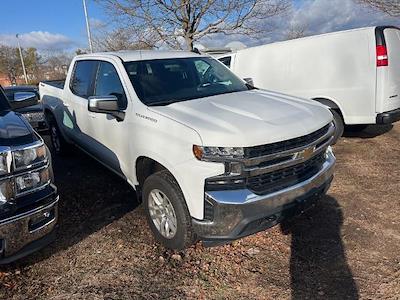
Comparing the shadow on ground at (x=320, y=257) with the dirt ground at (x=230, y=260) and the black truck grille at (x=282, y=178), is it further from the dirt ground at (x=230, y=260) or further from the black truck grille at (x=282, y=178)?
the black truck grille at (x=282, y=178)

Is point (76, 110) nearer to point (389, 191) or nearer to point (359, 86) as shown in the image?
point (389, 191)

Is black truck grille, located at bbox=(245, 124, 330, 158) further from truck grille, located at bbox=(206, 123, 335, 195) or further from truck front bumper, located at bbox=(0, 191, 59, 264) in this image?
truck front bumper, located at bbox=(0, 191, 59, 264)

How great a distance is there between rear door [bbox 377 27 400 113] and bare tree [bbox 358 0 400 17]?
6.68 m

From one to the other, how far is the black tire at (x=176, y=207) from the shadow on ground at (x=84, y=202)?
1.03 metres

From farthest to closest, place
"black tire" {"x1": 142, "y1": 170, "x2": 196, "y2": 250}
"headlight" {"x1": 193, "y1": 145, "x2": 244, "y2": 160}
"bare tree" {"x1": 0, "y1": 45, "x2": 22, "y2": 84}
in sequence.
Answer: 1. "bare tree" {"x1": 0, "y1": 45, "x2": 22, "y2": 84}
2. "black tire" {"x1": 142, "y1": 170, "x2": 196, "y2": 250}
3. "headlight" {"x1": 193, "y1": 145, "x2": 244, "y2": 160}

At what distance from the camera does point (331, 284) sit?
273 centimetres

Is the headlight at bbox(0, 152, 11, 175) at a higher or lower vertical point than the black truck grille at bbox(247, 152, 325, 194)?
higher

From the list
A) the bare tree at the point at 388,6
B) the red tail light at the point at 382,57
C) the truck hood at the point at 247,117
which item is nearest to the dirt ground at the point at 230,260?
the truck hood at the point at 247,117

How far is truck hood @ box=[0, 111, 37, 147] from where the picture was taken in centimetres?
256

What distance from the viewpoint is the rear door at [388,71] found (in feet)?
18.5

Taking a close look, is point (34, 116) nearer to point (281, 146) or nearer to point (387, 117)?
point (281, 146)

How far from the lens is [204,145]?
2662 millimetres

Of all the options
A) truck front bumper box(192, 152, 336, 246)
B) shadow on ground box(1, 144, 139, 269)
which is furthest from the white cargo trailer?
shadow on ground box(1, 144, 139, 269)

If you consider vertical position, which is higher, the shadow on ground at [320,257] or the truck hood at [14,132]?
the truck hood at [14,132]
